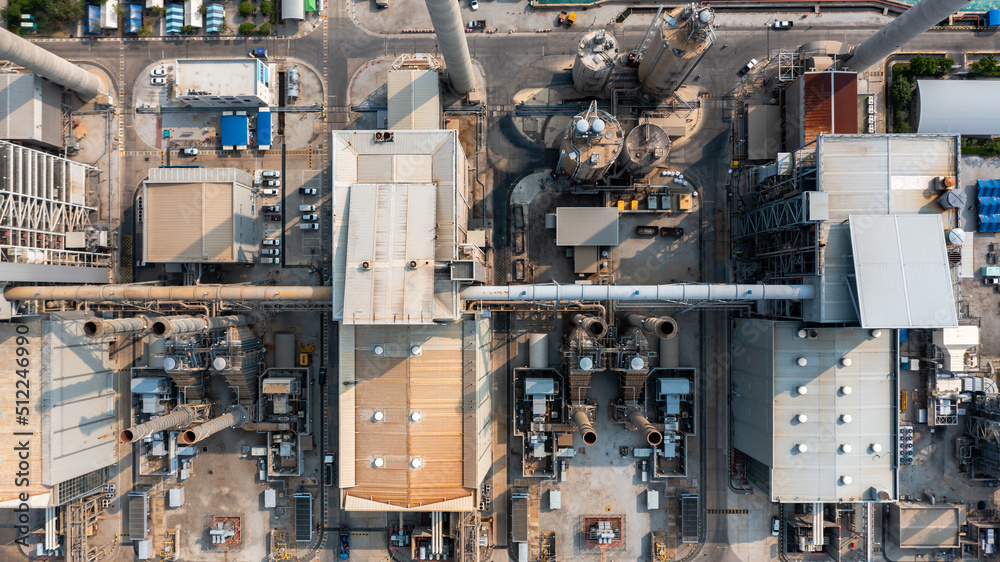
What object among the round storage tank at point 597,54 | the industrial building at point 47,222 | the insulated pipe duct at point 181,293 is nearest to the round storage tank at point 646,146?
the round storage tank at point 597,54

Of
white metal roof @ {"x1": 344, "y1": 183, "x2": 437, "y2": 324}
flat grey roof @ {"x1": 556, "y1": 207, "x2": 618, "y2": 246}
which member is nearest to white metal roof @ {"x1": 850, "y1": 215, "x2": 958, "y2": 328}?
flat grey roof @ {"x1": 556, "y1": 207, "x2": 618, "y2": 246}

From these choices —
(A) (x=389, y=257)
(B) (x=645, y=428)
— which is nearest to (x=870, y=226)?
(B) (x=645, y=428)

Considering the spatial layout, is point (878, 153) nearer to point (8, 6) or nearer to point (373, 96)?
point (373, 96)

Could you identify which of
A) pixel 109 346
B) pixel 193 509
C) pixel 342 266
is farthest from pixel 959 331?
pixel 109 346

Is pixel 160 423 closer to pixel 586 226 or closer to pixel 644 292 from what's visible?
pixel 586 226

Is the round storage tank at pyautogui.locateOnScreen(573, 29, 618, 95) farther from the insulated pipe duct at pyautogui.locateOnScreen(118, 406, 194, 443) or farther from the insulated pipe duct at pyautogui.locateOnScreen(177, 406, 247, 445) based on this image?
the insulated pipe duct at pyautogui.locateOnScreen(118, 406, 194, 443)
